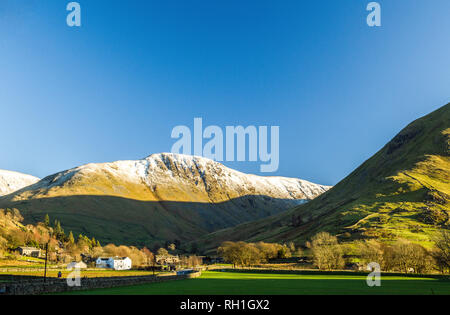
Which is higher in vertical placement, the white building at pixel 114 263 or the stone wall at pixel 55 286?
the stone wall at pixel 55 286

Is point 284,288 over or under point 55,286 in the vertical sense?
under

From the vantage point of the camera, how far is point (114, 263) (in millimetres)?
147125

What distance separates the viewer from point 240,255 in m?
131

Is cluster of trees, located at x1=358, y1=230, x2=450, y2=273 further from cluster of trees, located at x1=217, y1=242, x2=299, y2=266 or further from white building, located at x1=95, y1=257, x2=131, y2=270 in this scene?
white building, located at x1=95, y1=257, x2=131, y2=270

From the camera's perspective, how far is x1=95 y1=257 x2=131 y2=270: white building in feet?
484

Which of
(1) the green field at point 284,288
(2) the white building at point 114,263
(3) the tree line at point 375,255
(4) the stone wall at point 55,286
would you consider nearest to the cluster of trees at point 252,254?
(3) the tree line at point 375,255

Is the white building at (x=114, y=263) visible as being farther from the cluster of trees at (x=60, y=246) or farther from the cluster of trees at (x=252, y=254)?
the cluster of trees at (x=252, y=254)

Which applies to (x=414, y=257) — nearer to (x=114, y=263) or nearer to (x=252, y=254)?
(x=252, y=254)

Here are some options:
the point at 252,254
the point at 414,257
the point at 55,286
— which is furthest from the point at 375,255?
the point at 55,286

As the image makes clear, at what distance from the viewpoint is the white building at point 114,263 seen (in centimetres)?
14750
